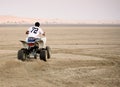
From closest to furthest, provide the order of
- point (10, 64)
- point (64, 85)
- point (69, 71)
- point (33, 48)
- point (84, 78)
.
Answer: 1. point (64, 85)
2. point (84, 78)
3. point (69, 71)
4. point (10, 64)
5. point (33, 48)

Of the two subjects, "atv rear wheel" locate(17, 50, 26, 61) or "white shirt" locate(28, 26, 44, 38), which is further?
"white shirt" locate(28, 26, 44, 38)

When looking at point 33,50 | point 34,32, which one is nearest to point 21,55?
point 33,50

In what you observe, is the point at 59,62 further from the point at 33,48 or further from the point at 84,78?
the point at 84,78

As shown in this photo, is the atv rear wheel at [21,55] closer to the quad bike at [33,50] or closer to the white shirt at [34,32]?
the quad bike at [33,50]

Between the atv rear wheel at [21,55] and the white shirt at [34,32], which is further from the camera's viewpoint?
the white shirt at [34,32]

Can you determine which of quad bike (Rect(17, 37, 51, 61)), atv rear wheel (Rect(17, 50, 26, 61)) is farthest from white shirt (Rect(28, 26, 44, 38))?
atv rear wheel (Rect(17, 50, 26, 61))

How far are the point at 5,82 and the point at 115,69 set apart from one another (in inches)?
200

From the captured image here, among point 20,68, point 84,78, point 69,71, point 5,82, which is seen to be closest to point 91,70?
point 69,71

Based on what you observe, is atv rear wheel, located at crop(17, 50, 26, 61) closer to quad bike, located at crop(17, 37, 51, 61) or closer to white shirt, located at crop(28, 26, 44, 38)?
quad bike, located at crop(17, 37, 51, 61)

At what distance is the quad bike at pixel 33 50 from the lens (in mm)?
17281

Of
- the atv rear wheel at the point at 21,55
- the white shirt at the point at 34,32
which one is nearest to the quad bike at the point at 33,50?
the atv rear wheel at the point at 21,55

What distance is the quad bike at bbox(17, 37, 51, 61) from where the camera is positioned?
17281 mm

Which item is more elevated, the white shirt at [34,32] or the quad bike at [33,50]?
the white shirt at [34,32]

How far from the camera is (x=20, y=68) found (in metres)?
15.2
